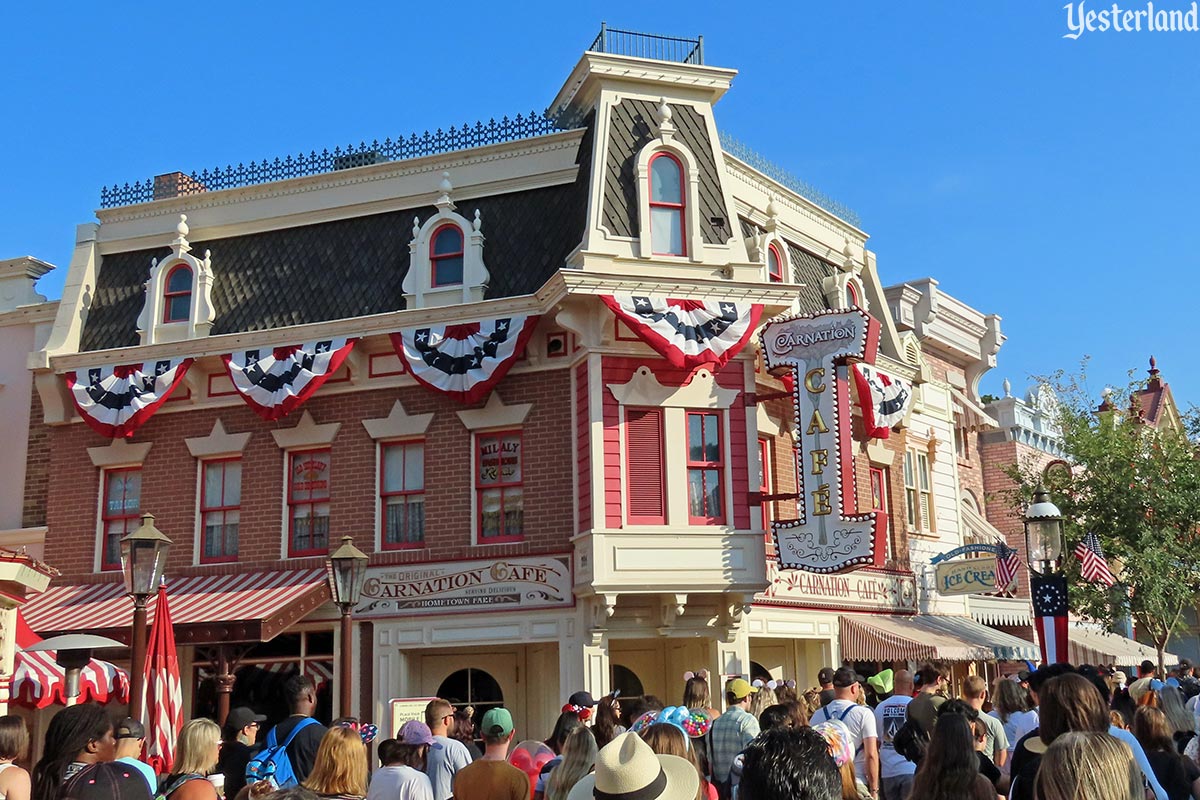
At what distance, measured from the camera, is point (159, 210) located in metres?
23.4

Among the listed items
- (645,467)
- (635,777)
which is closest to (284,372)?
(645,467)

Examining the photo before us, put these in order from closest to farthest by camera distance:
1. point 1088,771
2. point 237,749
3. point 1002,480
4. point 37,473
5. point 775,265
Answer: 1. point 1088,771
2. point 237,749
3. point 775,265
4. point 37,473
5. point 1002,480

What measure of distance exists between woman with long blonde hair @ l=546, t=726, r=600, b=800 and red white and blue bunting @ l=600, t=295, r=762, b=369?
11809mm

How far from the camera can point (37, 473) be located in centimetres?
2283

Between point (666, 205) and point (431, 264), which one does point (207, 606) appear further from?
point (666, 205)

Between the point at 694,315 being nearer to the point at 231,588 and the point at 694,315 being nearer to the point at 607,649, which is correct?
the point at 607,649

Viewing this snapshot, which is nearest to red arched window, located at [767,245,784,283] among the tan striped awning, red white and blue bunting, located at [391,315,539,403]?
red white and blue bunting, located at [391,315,539,403]

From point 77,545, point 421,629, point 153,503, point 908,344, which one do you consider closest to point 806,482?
point 421,629

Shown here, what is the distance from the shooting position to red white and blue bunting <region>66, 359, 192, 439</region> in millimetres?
21266

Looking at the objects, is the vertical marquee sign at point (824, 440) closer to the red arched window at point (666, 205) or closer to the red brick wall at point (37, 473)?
the red arched window at point (666, 205)

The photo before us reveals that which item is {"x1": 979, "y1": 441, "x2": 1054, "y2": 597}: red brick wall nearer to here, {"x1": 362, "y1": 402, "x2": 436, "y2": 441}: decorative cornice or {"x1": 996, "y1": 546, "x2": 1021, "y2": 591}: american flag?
{"x1": 996, "y1": 546, "x2": 1021, "y2": 591}: american flag

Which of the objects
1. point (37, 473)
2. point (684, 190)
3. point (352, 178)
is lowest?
point (37, 473)

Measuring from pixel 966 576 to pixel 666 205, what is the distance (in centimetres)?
928

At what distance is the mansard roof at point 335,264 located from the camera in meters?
20.8
